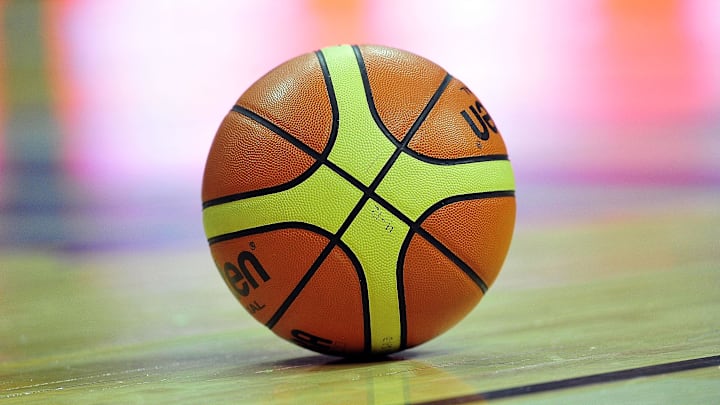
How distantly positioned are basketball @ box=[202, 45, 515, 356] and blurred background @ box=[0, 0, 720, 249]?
6.77 m

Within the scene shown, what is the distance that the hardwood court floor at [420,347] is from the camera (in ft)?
7.23

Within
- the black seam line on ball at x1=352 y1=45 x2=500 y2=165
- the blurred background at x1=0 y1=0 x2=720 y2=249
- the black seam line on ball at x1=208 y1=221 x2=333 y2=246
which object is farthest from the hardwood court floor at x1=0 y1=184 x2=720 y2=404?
the blurred background at x1=0 y1=0 x2=720 y2=249

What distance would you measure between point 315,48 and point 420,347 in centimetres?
722

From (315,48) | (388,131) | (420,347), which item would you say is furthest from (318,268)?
(315,48)

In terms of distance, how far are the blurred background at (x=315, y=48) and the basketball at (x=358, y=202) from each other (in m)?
6.77

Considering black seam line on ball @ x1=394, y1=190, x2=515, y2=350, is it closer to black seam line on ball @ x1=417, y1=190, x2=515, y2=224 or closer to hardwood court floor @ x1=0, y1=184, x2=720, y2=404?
black seam line on ball @ x1=417, y1=190, x2=515, y2=224

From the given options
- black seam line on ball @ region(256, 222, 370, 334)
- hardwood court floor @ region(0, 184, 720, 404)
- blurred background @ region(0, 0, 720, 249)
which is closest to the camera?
hardwood court floor @ region(0, 184, 720, 404)

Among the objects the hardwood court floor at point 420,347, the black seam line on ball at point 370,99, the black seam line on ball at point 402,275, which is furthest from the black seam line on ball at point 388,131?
the hardwood court floor at point 420,347

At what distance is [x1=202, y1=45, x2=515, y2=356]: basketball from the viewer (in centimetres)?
241

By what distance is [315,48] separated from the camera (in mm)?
9852

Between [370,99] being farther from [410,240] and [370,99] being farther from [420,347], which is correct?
[420,347]

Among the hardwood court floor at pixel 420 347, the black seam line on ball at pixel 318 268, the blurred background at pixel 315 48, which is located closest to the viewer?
the hardwood court floor at pixel 420 347

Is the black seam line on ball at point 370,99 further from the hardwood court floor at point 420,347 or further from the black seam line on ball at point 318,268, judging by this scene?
the hardwood court floor at point 420,347

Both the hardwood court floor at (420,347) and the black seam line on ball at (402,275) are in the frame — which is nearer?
the hardwood court floor at (420,347)
